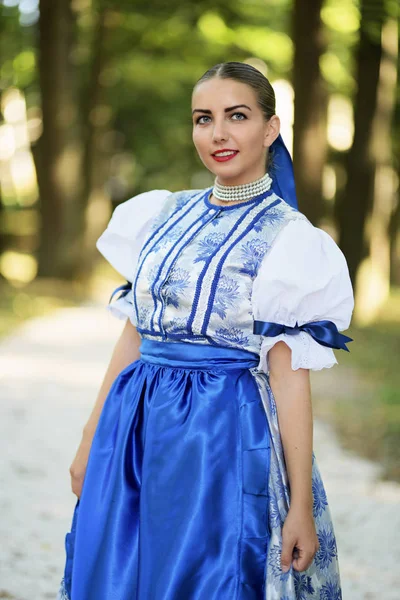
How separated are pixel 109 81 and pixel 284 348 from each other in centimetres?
1484

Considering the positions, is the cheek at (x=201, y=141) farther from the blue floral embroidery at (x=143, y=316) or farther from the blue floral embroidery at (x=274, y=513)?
the blue floral embroidery at (x=274, y=513)

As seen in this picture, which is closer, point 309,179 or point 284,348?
point 284,348

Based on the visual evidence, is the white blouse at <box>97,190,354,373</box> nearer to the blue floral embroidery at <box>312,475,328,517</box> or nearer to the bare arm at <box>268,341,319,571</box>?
the bare arm at <box>268,341,319,571</box>

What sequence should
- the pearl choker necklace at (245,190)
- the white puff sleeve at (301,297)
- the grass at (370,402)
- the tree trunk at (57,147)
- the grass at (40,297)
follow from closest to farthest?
1. the white puff sleeve at (301,297)
2. the pearl choker necklace at (245,190)
3. the grass at (370,402)
4. the grass at (40,297)
5. the tree trunk at (57,147)

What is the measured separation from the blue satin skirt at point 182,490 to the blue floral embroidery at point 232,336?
1.2 inches

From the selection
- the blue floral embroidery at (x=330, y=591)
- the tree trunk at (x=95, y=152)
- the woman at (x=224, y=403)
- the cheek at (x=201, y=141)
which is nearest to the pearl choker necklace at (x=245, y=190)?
the woman at (x=224, y=403)

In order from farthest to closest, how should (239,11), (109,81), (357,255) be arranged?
(109,81)
(239,11)
(357,255)

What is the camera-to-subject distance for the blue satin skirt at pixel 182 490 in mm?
2031

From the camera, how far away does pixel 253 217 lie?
216cm

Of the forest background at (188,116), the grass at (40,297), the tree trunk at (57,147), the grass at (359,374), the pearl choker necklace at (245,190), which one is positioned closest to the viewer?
the pearl choker necklace at (245,190)

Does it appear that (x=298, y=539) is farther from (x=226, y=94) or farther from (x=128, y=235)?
(x=226, y=94)

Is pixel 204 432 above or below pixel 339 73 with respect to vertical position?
below

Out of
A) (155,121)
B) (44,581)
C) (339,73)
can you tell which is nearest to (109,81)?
(155,121)

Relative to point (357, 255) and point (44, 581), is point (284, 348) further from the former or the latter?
point (357, 255)
